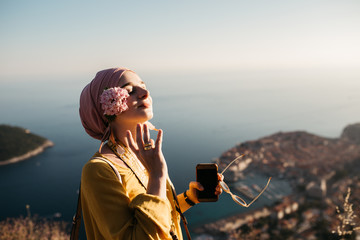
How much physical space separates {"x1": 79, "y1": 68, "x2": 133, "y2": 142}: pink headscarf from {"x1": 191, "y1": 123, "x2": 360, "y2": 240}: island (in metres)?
8.76

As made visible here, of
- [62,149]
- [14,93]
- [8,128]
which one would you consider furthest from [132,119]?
[14,93]

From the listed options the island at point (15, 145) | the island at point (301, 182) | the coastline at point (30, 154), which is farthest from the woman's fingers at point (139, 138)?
the coastline at point (30, 154)

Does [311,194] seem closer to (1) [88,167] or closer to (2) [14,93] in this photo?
(1) [88,167]

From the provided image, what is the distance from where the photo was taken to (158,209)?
0.89 metres

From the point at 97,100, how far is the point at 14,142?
128ft

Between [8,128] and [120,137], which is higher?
[120,137]

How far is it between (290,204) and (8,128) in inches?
1468

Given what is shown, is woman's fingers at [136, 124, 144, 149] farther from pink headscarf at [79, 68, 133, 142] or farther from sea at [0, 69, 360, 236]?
sea at [0, 69, 360, 236]

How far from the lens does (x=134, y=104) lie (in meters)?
1.13

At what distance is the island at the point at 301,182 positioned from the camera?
17.4m

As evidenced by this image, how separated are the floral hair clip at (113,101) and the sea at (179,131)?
73.8 feet

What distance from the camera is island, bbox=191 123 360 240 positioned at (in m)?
17.4

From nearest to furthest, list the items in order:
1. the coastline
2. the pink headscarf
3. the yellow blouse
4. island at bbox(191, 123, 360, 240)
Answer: the yellow blouse < the pink headscarf < island at bbox(191, 123, 360, 240) < the coastline

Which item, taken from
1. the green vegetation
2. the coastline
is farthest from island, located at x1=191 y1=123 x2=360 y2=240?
the green vegetation
